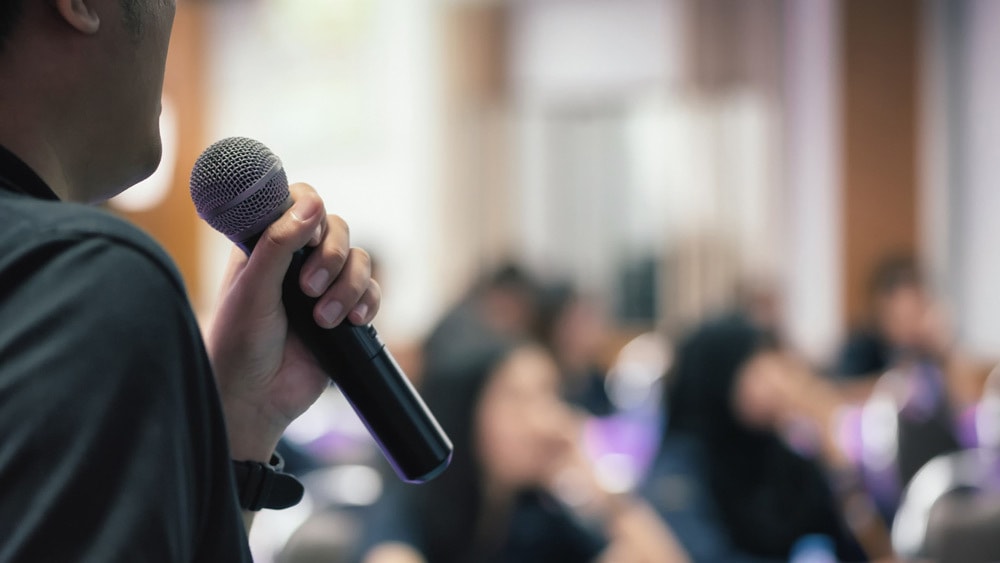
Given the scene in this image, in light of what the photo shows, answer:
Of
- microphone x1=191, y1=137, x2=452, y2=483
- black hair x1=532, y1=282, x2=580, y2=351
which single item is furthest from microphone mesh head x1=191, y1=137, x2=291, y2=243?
black hair x1=532, y1=282, x2=580, y2=351

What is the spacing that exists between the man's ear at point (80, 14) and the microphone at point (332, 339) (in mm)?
177

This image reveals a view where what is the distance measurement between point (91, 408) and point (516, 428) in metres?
1.86

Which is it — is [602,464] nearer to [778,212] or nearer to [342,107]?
[778,212]

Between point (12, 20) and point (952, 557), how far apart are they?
2573mm

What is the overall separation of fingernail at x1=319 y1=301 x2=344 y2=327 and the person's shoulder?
22 cm

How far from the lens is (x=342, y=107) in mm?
7898

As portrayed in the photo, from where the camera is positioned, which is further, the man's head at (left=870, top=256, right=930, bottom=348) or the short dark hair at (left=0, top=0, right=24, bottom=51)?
the man's head at (left=870, top=256, right=930, bottom=348)

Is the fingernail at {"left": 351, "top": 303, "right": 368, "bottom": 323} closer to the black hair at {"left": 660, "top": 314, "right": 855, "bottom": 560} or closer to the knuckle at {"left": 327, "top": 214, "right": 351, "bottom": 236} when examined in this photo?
the knuckle at {"left": 327, "top": 214, "right": 351, "bottom": 236}

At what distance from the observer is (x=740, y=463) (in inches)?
143

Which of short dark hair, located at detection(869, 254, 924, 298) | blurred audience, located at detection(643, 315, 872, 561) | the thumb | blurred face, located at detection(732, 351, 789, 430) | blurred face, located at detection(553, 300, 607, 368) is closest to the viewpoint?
the thumb

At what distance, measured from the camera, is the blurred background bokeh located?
6789 mm

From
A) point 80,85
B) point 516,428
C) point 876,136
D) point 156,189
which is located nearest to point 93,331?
point 80,85

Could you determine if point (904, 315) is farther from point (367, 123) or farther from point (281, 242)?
point (281, 242)

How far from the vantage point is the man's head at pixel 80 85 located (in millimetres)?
633
